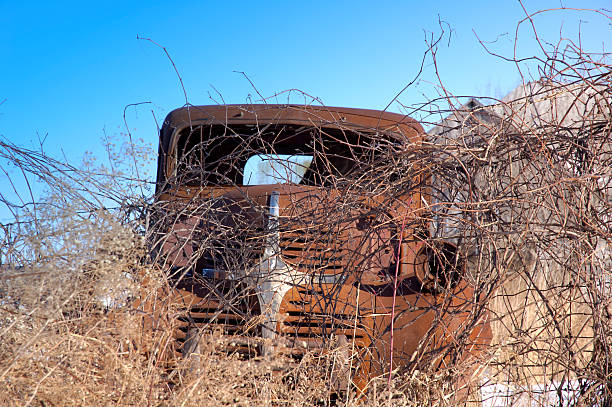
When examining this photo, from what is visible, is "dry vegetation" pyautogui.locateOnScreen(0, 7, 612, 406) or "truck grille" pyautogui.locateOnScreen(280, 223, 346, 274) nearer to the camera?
"dry vegetation" pyautogui.locateOnScreen(0, 7, 612, 406)

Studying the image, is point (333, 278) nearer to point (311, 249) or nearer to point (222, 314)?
point (311, 249)

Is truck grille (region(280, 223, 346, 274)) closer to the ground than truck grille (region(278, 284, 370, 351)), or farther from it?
farther from it

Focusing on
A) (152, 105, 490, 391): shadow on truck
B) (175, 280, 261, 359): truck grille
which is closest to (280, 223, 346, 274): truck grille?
(152, 105, 490, 391): shadow on truck

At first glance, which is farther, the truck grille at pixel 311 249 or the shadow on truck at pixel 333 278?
the truck grille at pixel 311 249

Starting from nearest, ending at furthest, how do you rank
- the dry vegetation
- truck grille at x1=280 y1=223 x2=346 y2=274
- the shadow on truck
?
1. the dry vegetation
2. the shadow on truck
3. truck grille at x1=280 y1=223 x2=346 y2=274

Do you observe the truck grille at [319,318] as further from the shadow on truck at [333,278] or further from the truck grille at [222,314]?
the truck grille at [222,314]

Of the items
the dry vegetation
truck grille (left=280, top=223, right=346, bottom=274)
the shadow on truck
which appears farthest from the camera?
truck grille (left=280, top=223, right=346, bottom=274)

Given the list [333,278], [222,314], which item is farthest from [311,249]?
[222,314]

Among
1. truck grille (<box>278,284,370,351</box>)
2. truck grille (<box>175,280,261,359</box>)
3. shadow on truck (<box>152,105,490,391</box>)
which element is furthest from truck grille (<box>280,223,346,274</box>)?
truck grille (<box>175,280,261,359</box>)

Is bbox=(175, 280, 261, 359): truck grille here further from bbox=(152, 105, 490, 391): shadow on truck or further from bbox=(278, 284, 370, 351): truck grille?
bbox=(278, 284, 370, 351): truck grille

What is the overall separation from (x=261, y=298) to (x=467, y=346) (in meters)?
1.06

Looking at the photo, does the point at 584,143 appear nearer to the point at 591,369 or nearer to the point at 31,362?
the point at 591,369

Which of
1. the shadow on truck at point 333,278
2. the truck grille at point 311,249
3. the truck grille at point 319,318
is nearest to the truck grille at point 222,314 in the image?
the shadow on truck at point 333,278

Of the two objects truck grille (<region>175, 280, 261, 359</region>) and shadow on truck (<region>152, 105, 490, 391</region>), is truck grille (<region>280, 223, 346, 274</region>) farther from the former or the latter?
truck grille (<region>175, 280, 261, 359</region>)
